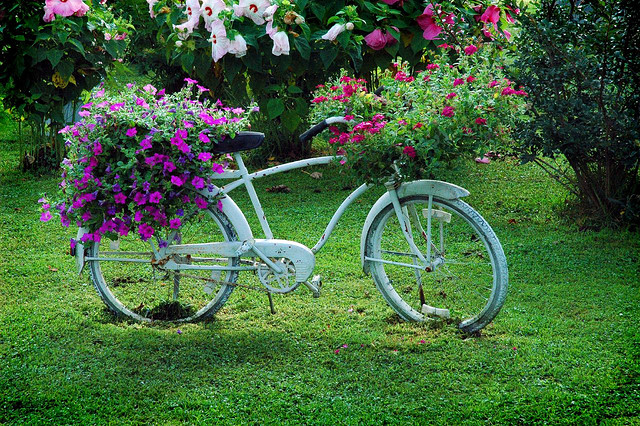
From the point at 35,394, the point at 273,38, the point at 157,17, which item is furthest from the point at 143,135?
the point at 157,17

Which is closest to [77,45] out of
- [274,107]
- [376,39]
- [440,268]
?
[274,107]

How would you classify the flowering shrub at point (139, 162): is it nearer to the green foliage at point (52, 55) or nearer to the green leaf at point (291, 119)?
the green leaf at point (291, 119)

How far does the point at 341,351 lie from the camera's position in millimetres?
3574

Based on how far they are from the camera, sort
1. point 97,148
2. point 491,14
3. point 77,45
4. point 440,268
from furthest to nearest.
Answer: point 77,45, point 491,14, point 440,268, point 97,148

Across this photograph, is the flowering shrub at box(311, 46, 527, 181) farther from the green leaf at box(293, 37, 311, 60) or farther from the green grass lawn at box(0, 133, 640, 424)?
the green leaf at box(293, 37, 311, 60)

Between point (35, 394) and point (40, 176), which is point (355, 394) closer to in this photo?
point (35, 394)

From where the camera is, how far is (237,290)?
4410mm

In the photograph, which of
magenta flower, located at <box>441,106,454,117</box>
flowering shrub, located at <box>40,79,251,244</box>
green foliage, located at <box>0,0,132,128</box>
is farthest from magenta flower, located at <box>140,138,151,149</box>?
green foliage, located at <box>0,0,132,128</box>

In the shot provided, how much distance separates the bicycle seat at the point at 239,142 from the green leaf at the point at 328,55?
6.50 feet

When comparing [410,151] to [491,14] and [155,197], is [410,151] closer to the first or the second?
[155,197]

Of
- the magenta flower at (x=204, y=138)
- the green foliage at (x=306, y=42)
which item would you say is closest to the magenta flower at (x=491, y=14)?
the green foliage at (x=306, y=42)

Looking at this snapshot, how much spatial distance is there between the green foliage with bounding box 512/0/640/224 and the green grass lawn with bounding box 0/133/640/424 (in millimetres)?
385

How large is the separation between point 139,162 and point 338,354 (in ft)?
4.18

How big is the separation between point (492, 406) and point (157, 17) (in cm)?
419
